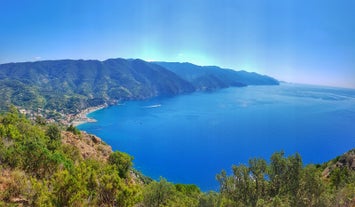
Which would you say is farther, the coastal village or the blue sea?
the coastal village

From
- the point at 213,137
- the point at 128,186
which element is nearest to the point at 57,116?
the point at 213,137

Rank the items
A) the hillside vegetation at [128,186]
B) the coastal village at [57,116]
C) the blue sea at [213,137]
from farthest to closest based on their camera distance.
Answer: the coastal village at [57,116]
the blue sea at [213,137]
the hillside vegetation at [128,186]

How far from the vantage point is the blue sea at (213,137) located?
93562 mm

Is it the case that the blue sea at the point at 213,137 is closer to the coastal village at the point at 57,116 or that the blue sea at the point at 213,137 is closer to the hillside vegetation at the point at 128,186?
the coastal village at the point at 57,116

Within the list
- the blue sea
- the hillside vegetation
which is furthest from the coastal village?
the hillside vegetation

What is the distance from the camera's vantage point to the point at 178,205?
1775cm

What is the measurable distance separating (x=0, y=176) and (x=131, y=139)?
11012 cm

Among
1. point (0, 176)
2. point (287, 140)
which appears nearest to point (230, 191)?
point (0, 176)

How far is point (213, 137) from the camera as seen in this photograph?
402ft

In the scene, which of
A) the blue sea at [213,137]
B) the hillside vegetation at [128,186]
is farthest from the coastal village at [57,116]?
the hillside vegetation at [128,186]

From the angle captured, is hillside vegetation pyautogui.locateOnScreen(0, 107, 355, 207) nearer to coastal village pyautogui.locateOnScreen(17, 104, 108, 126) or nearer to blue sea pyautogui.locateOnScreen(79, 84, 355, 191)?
blue sea pyautogui.locateOnScreen(79, 84, 355, 191)

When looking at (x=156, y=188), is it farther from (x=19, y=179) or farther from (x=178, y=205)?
(x=19, y=179)

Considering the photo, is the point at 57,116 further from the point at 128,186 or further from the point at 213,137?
the point at 128,186

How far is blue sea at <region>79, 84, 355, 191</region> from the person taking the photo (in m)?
93.6
